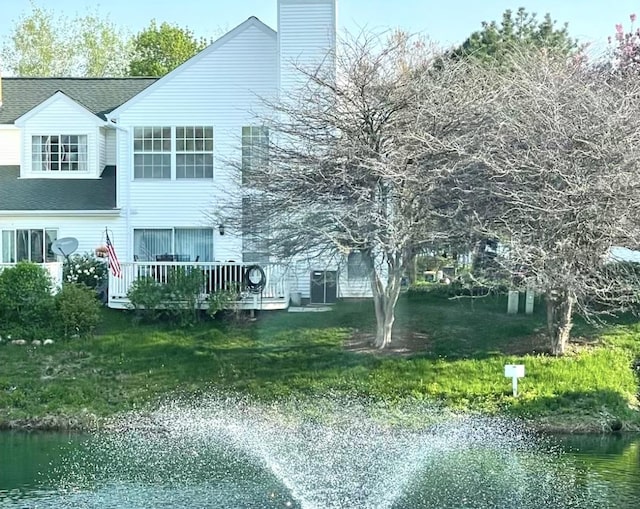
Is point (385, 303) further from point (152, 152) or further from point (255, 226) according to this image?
point (152, 152)

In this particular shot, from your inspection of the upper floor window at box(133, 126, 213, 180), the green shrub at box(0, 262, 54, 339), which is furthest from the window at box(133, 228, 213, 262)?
the green shrub at box(0, 262, 54, 339)

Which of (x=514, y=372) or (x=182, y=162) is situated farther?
(x=182, y=162)

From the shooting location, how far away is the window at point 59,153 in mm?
29141

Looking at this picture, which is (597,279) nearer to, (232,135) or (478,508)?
(478,508)

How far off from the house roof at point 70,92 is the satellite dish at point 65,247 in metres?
5.25

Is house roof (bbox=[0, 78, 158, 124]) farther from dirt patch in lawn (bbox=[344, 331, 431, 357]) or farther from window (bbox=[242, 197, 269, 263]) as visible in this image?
dirt patch in lawn (bbox=[344, 331, 431, 357])

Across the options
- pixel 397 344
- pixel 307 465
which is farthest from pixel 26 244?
pixel 307 465

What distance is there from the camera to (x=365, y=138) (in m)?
21.3

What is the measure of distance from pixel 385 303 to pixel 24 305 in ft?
26.3

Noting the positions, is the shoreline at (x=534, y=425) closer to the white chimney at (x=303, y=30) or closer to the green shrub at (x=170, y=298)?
the green shrub at (x=170, y=298)

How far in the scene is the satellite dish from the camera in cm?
2605

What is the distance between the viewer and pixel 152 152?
27.7m

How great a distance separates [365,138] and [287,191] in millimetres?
1993

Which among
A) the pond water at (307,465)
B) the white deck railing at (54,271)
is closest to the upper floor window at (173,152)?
the white deck railing at (54,271)
